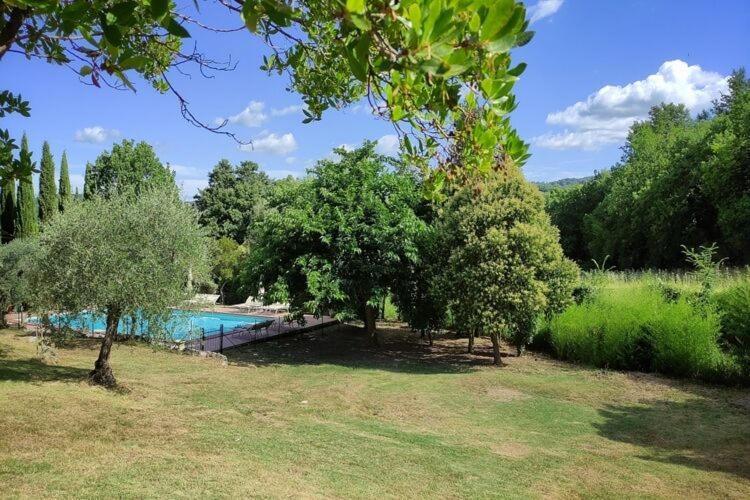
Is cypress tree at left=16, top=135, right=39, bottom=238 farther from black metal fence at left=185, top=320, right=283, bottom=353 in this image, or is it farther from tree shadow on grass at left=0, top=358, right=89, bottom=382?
tree shadow on grass at left=0, top=358, right=89, bottom=382

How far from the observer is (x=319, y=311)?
46.4 feet

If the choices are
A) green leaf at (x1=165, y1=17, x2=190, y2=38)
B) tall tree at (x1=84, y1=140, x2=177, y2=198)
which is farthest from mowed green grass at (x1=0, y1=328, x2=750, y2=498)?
tall tree at (x1=84, y1=140, x2=177, y2=198)

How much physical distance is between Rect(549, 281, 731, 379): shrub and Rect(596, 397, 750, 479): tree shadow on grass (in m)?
1.77

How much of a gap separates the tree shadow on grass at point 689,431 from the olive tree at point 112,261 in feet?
25.8

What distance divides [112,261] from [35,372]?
2.98m

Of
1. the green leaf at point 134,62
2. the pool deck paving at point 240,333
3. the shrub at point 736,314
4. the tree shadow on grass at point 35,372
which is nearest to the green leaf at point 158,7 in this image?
the green leaf at point 134,62

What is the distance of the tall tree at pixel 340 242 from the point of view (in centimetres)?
1397

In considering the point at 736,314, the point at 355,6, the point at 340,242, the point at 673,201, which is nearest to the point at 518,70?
the point at 355,6

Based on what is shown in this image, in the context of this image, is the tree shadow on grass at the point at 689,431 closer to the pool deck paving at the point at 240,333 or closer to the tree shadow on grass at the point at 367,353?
the tree shadow on grass at the point at 367,353

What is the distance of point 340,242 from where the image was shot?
1400 centimetres

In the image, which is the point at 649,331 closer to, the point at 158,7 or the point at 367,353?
the point at 367,353

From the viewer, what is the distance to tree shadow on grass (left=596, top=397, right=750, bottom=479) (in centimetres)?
725

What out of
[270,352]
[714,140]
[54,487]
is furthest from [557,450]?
[714,140]

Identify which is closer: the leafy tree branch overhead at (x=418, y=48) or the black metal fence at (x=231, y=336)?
the leafy tree branch overhead at (x=418, y=48)
